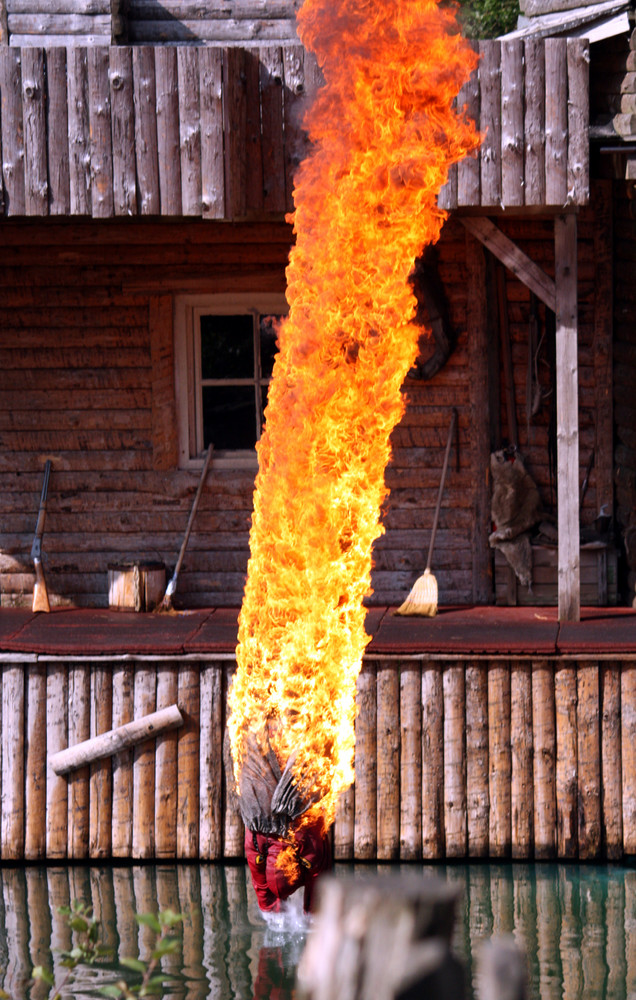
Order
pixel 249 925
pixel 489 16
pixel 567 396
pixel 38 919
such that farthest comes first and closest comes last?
pixel 489 16, pixel 567 396, pixel 38 919, pixel 249 925

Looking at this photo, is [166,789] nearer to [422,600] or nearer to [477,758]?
[477,758]

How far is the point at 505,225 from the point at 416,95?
2246mm

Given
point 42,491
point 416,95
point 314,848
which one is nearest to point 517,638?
point 314,848

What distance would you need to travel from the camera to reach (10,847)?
333 inches

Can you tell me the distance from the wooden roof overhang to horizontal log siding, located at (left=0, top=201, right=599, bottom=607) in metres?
1.62

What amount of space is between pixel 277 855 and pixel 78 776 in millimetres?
2215

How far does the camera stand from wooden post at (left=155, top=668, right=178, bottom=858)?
8367mm

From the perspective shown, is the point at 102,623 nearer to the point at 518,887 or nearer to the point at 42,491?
the point at 42,491

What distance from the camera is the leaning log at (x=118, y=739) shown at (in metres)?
8.30

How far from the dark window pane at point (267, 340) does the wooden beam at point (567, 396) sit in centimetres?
267

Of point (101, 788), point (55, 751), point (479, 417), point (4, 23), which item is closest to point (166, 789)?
point (101, 788)

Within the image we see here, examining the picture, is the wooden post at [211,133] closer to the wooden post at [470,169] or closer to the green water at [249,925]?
the wooden post at [470,169]

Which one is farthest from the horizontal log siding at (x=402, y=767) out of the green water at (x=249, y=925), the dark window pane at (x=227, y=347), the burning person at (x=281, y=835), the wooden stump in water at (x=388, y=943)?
A: the wooden stump in water at (x=388, y=943)

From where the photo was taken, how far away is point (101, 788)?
8398 mm
